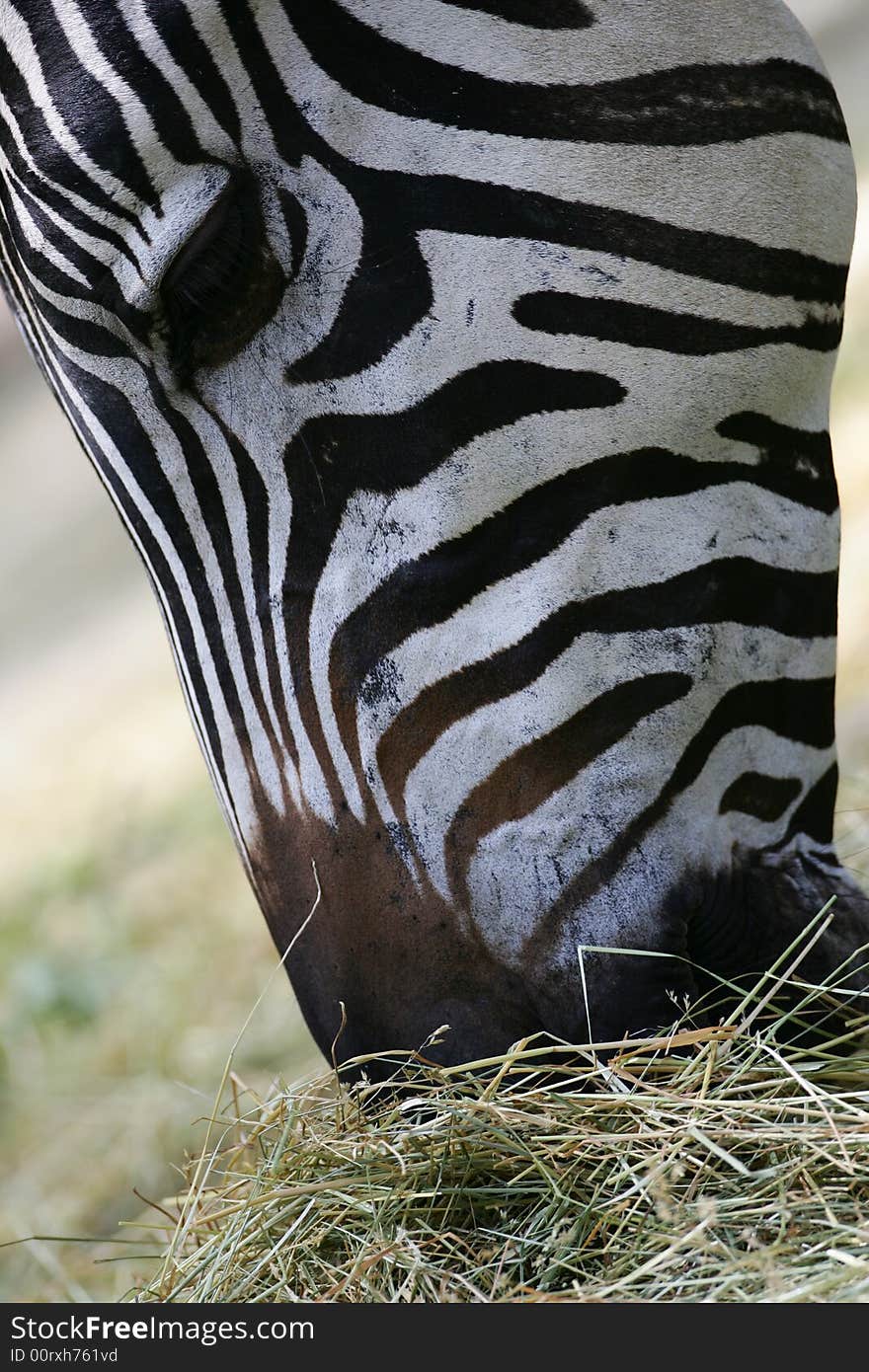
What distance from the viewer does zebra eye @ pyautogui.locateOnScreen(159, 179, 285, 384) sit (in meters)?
1.39

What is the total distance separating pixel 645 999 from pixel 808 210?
92 centimetres

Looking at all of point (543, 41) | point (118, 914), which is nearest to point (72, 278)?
point (543, 41)

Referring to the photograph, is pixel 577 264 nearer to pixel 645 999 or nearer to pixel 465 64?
pixel 465 64

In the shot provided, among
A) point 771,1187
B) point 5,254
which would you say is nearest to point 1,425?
point 5,254

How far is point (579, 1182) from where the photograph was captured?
137 cm

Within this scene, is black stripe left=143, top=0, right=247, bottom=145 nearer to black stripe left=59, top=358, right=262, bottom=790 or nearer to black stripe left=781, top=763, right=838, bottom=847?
black stripe left=59, top=358, right=262, bottom=790

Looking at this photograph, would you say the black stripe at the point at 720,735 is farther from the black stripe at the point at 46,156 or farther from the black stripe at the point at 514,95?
the black stripe at the point at 46,156

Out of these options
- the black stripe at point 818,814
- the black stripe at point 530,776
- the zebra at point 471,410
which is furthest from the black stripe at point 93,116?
the black stripe at point 818,814

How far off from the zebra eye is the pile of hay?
830mm

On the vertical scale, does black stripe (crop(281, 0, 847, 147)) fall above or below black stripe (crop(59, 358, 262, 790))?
above

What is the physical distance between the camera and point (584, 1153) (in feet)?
4.41

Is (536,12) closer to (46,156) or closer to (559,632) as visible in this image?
(46,156)

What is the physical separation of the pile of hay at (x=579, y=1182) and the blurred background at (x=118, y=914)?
251 mm

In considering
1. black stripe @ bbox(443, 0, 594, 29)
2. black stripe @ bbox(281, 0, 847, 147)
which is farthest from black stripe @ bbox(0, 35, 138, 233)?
black stripe @ bbox(443, 0, 594, 29)
